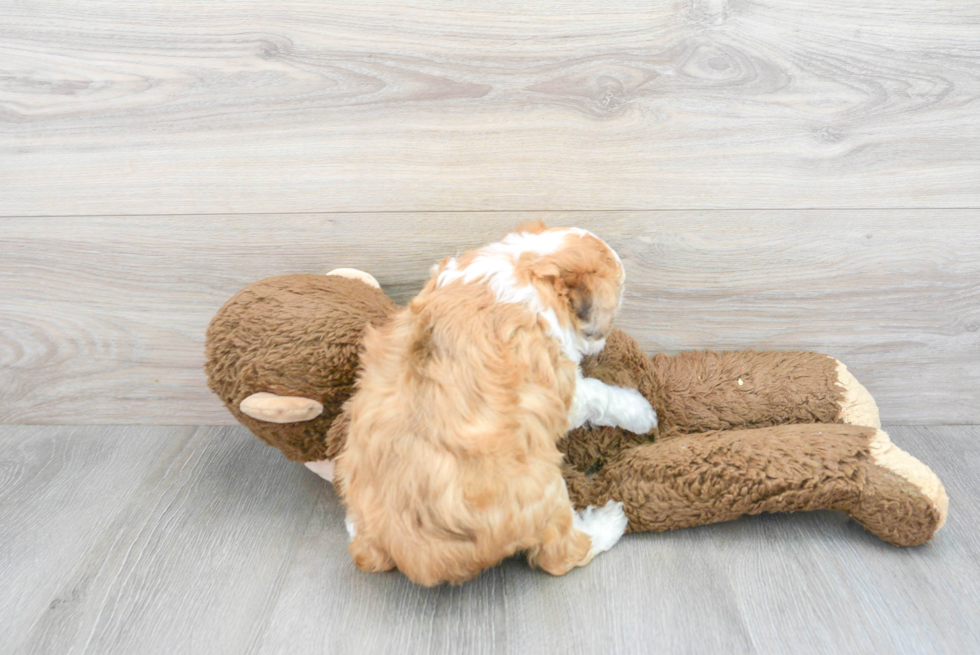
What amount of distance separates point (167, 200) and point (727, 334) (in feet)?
4.19

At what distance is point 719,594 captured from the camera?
1.16m

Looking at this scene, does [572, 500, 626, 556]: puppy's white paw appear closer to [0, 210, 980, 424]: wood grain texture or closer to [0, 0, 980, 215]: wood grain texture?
[0, 210, 980, 424]: wood grain texture

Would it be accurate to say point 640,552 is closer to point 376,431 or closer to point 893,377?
point 376,431

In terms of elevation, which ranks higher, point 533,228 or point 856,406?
point 533,228

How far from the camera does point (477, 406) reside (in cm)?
103

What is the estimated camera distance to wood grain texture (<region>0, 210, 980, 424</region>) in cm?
143

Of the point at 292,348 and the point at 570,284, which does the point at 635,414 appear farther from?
the point at 292,348

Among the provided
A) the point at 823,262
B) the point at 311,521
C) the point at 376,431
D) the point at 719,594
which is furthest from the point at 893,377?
the point at 311,521

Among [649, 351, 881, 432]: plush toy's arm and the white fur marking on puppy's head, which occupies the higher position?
the white fur marking on puppy's head

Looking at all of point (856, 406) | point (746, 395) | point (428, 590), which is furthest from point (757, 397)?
point (428, 590)

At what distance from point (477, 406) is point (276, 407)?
Result: 419 mm

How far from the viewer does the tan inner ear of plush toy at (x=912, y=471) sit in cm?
119

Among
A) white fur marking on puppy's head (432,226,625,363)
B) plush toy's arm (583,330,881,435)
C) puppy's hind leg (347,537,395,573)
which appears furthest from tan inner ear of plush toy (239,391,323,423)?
plush toy's arm (583,330,881,435)

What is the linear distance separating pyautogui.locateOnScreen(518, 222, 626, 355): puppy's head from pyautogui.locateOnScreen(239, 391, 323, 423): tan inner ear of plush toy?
488 millimetres
